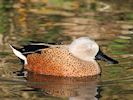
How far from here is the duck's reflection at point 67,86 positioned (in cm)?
975

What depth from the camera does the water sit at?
32.6 ft

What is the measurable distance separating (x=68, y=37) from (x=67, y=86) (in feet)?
10.2

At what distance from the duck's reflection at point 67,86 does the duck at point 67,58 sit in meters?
0.13

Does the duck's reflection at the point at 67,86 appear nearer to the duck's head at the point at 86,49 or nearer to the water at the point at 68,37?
the water at the point at 68,37

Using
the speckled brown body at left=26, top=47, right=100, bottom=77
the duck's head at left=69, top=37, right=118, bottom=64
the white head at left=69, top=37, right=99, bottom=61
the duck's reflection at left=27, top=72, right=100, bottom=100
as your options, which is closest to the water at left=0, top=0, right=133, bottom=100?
the duck's reflection at left=27, top=72, right=100, bottom=100

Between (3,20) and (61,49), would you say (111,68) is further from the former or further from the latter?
(3,20)

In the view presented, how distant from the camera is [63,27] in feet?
47.1

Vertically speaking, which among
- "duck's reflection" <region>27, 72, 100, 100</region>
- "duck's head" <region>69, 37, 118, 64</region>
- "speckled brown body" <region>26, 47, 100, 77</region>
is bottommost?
"duck's reflection" <region>27, 72, 100, 100</region>

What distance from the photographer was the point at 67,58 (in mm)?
11047

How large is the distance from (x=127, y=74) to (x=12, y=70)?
183cm

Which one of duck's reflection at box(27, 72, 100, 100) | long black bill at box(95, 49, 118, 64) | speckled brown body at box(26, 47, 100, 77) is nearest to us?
duck's reflection at box(27, 72, 100, 100)

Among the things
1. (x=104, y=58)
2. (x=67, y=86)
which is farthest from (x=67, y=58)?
(x=67, y=86)

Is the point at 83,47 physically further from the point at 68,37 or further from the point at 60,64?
the point at 68,37

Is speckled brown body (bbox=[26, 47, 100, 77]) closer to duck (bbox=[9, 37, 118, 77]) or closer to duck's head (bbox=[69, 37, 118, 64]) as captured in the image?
duck (bbox=[9, 37, 118, 77])
